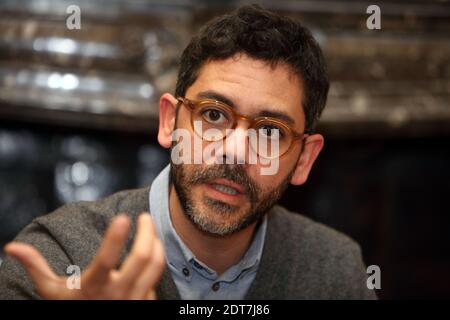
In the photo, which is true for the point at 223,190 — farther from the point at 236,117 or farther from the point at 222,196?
the point at 236,117

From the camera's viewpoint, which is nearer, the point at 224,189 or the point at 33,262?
the point at 33,262

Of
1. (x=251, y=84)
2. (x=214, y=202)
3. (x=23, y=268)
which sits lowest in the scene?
(x=23, y=268)

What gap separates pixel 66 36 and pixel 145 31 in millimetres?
267

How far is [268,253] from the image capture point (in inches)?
53.7

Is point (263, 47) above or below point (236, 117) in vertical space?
above

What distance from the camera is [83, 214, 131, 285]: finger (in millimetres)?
762

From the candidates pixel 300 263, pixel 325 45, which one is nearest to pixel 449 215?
pixel 325 45

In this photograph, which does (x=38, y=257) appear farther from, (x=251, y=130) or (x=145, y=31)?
(x=145, y=31)

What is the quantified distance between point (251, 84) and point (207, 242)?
1.18 ft

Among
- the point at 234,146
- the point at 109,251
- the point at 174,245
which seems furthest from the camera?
the point at 174,245

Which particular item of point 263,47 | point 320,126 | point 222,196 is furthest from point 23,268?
point 320,126

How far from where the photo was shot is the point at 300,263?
4.55 ft

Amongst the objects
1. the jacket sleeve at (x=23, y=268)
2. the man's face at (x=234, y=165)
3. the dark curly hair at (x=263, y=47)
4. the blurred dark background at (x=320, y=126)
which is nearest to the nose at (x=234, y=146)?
the man's face at (x=234, y=165)

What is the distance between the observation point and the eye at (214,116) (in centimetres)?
116
